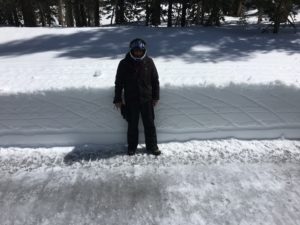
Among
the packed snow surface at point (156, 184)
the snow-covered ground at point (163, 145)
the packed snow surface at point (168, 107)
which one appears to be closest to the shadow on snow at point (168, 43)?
the snow-covered ground at point (163, 145)

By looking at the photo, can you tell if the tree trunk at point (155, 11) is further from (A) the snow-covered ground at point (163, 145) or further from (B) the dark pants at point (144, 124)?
(B) the dark pants at point (144, 124)

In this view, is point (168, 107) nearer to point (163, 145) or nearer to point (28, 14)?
point (163, 145)

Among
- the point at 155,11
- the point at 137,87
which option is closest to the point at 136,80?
the point at 137,87

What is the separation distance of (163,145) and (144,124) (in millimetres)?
676

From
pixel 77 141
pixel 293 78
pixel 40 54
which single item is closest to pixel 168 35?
pixel 40 54

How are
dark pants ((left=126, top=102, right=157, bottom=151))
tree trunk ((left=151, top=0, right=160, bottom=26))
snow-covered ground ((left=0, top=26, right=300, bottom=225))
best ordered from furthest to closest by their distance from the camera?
tree trunk ((left=151, top=0, right=160, bottom=26)), dark pants ((left=126, top=102, right=157, bottom=151)), snow-covered ground ((left=0, top=26, right=300, bottom=225))

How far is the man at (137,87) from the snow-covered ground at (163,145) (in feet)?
1.61

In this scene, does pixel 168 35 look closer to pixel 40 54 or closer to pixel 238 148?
pixel 40 54

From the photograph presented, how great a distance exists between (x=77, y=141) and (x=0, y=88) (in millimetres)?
1618

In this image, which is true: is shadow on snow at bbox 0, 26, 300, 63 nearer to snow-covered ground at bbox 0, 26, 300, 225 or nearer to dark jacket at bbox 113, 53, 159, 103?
snow-covered ground at bbox 0, 26, 300, 225

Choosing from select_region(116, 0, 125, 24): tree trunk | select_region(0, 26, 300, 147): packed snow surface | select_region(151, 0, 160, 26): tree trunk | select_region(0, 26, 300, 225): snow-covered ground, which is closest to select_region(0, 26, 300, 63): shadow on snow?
select_region(0, 26, 300, 225): snow-covered ground

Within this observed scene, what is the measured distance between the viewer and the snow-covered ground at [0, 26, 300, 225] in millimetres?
4355

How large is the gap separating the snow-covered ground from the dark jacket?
22.7 inches

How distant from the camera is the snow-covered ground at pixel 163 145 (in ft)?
14.3
